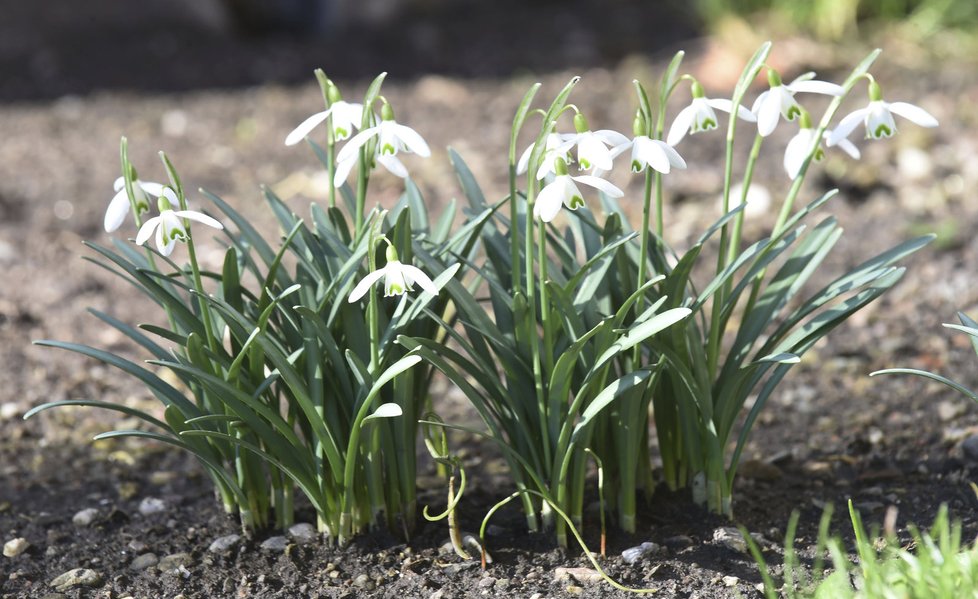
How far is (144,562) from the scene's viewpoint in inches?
85.0

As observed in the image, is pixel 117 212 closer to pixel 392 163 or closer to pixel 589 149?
pixel 392 163

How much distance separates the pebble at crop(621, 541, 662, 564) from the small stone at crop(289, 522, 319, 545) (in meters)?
0.62

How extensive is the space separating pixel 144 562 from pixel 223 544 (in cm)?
15

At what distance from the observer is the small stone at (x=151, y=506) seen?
240cm

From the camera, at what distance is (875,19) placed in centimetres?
584

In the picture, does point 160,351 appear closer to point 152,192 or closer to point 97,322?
point 152,192

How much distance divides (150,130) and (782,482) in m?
3.92

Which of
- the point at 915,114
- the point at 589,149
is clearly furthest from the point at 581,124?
the point at 915,114

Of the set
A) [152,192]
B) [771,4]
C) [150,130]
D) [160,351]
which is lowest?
[160,351]

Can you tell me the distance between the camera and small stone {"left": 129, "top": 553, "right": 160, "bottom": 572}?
7.05 feet

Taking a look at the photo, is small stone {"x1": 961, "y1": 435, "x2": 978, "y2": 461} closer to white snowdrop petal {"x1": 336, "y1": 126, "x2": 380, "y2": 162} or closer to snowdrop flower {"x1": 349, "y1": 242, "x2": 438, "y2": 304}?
snowdrop flower {"x1": 349, "y1": 242, "x2": 438, "y2": 304}

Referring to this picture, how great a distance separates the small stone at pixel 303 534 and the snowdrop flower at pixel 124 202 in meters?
0.72

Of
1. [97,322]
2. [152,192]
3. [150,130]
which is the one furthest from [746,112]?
[150,130]

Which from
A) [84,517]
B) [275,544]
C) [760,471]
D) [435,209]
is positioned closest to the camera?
[275,544]
